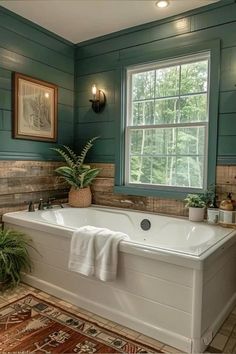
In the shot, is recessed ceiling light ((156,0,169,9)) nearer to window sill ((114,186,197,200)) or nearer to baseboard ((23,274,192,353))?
window sill ((114,186,197,200))

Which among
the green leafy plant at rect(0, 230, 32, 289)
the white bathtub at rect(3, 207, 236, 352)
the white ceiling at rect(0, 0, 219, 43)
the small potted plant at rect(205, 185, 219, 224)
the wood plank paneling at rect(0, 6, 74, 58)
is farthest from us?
the wood plank paneling at rect(0, 6, 74, 58)

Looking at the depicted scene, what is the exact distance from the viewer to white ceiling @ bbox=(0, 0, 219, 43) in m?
2.44

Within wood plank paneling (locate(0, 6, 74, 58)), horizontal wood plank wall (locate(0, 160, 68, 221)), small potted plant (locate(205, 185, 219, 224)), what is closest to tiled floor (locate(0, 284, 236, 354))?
small potted plant (locate(205, 185, 219, 224))

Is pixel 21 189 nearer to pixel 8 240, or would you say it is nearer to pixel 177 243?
pixel 8 240

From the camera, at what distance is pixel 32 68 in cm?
287

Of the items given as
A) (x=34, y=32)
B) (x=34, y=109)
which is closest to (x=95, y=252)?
(x=34, y=109)

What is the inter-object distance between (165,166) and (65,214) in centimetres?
119

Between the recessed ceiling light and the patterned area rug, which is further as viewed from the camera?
the recessed ceiling light

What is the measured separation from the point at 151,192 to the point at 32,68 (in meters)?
1.83

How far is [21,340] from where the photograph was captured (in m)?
1.69

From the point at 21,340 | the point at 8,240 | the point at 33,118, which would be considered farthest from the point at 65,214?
the point at 21,340

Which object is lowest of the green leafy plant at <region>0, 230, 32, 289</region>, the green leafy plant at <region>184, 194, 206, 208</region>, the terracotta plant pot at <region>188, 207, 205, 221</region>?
the green leafy plant at <region>0, 230, 32, 289</region>

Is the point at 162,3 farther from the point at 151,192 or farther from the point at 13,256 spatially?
the point at 13,256

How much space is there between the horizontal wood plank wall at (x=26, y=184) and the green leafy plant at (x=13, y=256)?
41cm
